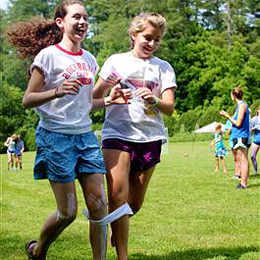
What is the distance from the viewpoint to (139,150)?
495 centimetres

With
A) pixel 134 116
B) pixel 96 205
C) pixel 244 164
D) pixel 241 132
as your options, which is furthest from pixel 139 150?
pixel 241 132

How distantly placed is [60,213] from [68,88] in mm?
1036

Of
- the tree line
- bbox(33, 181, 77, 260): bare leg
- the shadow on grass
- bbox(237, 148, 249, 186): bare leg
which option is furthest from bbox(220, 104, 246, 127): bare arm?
the tree line

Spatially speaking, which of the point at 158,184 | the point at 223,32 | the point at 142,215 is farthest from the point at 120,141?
the point at 223,32

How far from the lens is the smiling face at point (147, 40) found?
4875mm

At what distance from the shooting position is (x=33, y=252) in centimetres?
500

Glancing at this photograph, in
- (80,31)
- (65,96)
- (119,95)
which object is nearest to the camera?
(65,96)

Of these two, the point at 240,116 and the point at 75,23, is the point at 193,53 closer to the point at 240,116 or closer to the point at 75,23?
the point at 240,116

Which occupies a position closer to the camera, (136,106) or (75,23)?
(75,23)

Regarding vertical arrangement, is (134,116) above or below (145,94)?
below

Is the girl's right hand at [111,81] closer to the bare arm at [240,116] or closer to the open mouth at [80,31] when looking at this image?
the open mouth at [80,31]

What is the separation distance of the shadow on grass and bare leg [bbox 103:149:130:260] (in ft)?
2.29

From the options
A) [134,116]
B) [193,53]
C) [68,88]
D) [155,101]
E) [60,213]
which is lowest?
A: [60,213]

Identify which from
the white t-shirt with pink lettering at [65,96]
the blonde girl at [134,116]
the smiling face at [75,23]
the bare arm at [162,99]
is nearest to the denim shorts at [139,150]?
the blonde girl at [134,116]
